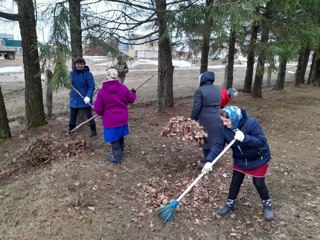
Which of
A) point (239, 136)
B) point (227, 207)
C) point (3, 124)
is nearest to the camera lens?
point (239, 136)

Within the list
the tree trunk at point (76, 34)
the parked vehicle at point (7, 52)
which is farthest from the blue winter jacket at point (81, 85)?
the parked vehicle at point (7, 52)

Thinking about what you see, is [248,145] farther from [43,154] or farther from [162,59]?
[162,59]

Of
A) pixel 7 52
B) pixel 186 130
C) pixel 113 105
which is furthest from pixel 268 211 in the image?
pixel 7 52

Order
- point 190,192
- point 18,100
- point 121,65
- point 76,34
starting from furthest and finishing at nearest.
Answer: point 18,100 → point 121,65 → point 76,34 → point 190,192

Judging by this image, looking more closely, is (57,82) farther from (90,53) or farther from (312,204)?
(312,204)

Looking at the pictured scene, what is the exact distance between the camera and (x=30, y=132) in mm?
6980

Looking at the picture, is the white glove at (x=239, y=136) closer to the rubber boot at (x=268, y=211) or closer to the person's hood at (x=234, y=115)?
the person's hood at (x=234, y=115)

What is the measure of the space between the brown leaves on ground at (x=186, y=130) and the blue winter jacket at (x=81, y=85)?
1787 mm

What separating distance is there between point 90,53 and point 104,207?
4.90m

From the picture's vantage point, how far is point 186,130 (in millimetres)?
5527

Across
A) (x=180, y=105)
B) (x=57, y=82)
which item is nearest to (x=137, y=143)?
(x=57, y=82)

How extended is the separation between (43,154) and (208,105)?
2.80 metres

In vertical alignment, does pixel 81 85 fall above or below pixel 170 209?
above

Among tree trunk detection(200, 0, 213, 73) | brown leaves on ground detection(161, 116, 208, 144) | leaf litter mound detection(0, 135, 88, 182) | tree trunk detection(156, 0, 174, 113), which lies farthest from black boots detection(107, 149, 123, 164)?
tree trunk detection(200, 0, 213, 73)
